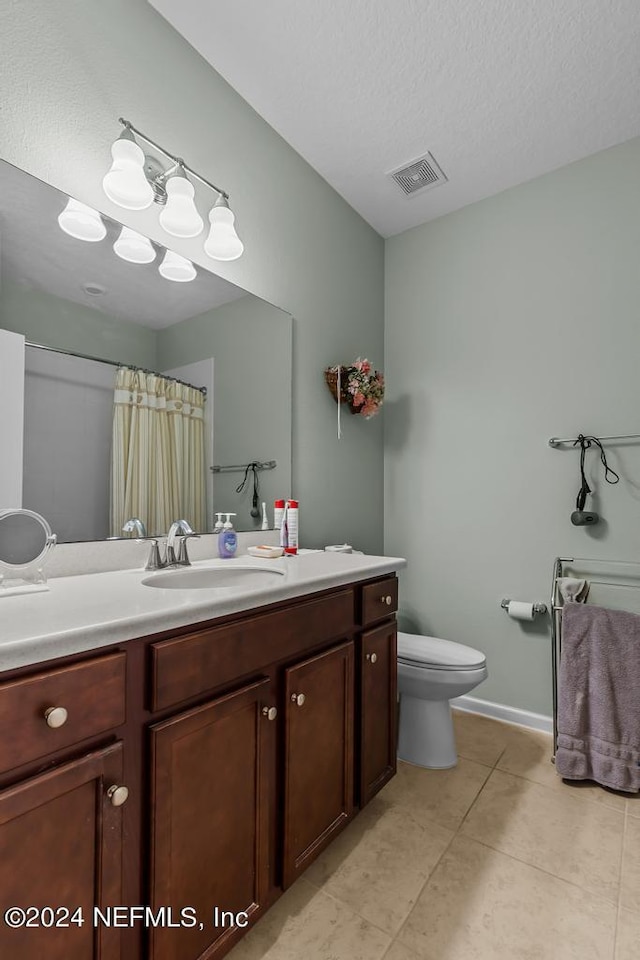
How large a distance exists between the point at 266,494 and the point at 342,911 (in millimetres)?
1313

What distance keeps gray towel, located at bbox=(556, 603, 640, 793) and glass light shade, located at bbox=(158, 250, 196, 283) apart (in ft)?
6.39

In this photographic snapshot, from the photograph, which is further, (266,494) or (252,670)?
(266,494)

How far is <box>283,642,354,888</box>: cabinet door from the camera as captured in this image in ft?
3.88

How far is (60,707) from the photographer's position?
718mm

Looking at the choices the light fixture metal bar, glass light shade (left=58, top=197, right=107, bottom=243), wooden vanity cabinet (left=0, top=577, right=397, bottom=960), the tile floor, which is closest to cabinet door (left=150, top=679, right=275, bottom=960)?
wooden vanity cabinet (left=0, top=577, right=397, bottom=960)

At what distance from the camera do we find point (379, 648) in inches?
62.1

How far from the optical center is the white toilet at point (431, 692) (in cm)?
183

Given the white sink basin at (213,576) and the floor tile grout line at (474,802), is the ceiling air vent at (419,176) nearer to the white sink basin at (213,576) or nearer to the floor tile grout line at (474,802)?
the white sink basin at (213,576)

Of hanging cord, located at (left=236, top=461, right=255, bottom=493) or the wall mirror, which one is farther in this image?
hanging cord, located at (left=236, top=461, right=255, bottom=493)

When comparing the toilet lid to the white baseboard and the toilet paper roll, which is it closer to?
the toilet paper roll

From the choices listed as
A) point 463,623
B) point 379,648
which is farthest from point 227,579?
point 463,623

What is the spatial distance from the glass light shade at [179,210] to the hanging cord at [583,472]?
1.81 metres

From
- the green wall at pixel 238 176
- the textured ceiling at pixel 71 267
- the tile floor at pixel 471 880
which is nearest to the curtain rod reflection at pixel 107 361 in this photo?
the textured ceiling at pixel 71 267

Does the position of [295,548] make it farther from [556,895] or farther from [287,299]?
[556,895]
